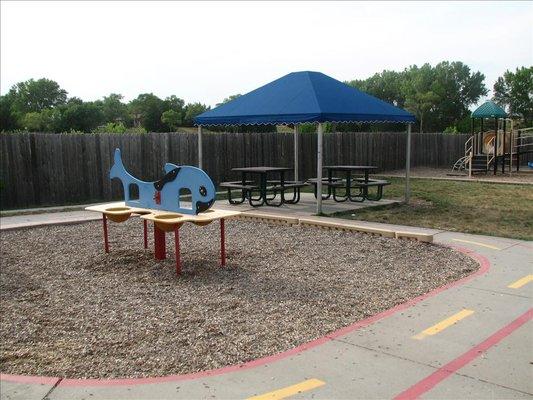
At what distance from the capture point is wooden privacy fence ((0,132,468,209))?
46.5ft

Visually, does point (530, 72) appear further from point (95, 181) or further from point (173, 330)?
point (173, 330)

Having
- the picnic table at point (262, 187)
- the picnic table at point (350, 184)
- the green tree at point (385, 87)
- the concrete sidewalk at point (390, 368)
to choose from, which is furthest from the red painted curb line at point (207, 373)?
the green tree at point (385, 87)

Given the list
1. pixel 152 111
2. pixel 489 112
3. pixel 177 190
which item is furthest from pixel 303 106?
pixel 152 111

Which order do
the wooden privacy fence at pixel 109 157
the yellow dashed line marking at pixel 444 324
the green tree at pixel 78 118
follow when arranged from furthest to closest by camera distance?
the green tree at pixel 78 118 < the wooden privacy fence at pixel 109 157 < the yellow dashed line marking at pixel 444 324

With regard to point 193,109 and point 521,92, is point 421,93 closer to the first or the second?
point 521,92

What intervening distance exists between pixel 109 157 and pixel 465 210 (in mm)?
9735

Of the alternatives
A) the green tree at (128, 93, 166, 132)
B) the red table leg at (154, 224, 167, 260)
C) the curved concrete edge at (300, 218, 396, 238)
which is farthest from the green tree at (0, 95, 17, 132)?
the red table leg at (154, 224, 167, 260)

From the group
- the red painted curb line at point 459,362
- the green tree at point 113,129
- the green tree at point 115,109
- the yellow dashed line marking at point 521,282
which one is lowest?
the red painted curb line at point 459,362

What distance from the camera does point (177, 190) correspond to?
23.7 feet

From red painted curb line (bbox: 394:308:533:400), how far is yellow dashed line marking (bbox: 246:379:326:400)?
0.54 metres

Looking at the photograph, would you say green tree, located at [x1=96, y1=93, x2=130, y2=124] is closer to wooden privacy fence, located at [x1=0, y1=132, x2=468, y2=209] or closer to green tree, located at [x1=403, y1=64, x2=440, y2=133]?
green tree, located at [x1=403, y1=64, x2=440, y2=133]

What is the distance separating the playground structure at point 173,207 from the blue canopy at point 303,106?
446 centimetres

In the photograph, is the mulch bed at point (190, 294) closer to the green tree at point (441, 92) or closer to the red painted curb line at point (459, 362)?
the red painted curb line at point (459, 362)

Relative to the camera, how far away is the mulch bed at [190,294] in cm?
429
